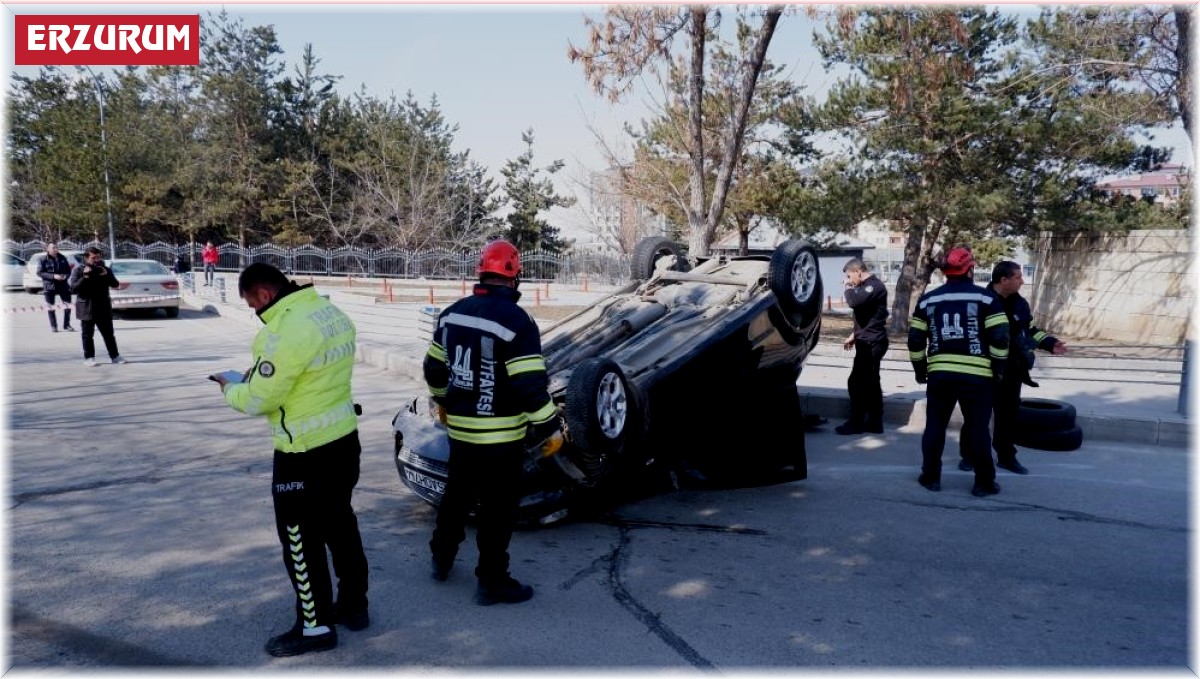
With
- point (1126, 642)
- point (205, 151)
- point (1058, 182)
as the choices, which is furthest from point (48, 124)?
point (1126, 642)

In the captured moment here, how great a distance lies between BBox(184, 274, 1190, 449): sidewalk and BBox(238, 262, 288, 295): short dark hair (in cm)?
631

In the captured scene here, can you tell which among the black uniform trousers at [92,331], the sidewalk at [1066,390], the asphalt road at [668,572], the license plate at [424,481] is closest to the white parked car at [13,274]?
the black uniform trousers at [92,331]

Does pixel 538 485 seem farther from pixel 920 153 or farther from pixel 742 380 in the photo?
pixel 920 153

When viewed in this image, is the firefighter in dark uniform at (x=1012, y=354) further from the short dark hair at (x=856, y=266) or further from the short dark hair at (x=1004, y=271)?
the short dark hair at (x=856, y=266)

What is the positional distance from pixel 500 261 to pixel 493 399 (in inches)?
26.6

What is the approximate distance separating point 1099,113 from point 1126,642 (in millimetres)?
16208

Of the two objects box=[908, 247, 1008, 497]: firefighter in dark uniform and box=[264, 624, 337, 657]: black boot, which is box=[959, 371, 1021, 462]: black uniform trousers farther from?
box=[264, 624, 337, 657]: black boot

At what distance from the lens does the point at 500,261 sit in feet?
14.2

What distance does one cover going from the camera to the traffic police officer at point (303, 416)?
144 inches

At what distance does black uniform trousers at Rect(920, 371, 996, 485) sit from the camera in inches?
239

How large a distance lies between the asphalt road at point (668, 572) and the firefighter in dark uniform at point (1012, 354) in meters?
0.26

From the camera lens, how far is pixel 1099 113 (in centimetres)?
1716

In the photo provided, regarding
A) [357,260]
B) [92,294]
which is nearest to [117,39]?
[92,294]

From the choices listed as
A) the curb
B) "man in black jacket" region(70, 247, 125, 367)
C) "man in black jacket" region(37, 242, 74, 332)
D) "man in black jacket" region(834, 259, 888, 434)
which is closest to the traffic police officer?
"man in black jacket" region(834, 259, 888, 434)
